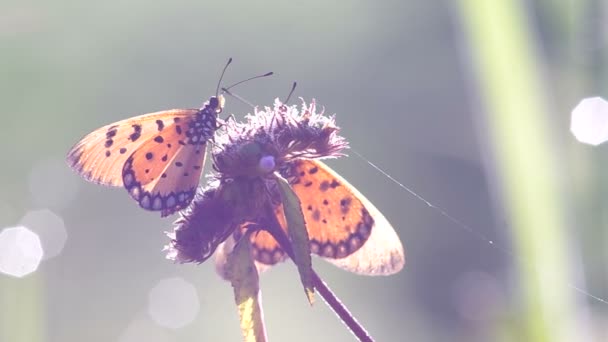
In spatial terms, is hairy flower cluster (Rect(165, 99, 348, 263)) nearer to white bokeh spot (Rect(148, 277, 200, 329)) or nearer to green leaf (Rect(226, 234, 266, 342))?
green leaf (Rect(226, 234, 266, 342))

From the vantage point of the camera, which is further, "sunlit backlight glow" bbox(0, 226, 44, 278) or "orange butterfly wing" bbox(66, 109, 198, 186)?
"sunlit backlight glow" bbox(0, 226, 44, 278)

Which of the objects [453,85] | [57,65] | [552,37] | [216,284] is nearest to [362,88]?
[453,85]

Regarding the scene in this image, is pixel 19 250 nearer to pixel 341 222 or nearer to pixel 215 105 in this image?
pixel 215 105

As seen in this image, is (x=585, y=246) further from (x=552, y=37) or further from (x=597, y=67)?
(x=552, y=37)

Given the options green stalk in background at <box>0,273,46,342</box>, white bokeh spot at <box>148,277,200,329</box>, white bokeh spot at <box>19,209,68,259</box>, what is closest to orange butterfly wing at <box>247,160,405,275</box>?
green stalk in background at <box>0,273,46,342</box>

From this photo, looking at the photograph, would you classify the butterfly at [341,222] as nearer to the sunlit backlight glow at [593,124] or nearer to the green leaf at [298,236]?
the green leaf at [298,236]

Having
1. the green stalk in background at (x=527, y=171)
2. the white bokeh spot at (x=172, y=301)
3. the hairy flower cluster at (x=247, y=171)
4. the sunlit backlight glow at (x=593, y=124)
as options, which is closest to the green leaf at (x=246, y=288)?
the hairy flower cluster at (x=247, y=171)

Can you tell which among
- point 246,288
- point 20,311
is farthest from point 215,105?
point 20,311
